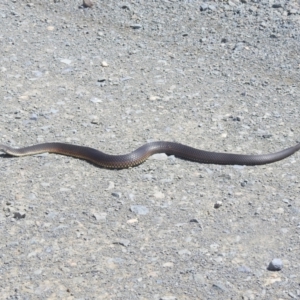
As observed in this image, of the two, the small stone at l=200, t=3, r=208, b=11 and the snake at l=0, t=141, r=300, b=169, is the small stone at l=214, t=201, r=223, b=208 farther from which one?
the small stone at l=200, t=3, r=208, b=11

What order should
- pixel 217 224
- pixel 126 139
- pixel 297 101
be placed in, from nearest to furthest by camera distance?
pixel 217 224
pixel 126 139
pixel 297 101

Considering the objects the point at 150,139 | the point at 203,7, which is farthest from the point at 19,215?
the point at 203,7

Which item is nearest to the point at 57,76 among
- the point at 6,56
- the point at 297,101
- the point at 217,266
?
the point at 6,56

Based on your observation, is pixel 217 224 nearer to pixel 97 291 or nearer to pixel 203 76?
pixel 97 291

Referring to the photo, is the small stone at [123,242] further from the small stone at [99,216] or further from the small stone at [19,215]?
the small stone at [19,215]

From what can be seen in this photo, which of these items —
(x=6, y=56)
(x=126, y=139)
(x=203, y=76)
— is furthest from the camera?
(x=6, y=56)

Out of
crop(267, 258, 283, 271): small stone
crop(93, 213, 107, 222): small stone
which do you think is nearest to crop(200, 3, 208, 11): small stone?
crop(93, 213, 107, 222): small stone
